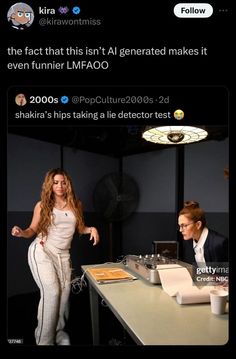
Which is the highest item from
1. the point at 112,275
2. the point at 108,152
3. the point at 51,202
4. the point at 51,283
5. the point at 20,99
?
the point at 20,99

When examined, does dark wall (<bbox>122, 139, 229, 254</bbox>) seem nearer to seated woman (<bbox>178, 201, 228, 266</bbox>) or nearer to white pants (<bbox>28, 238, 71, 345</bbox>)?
seated woman (<bbox>178, 201, 228, 266</bbox>)

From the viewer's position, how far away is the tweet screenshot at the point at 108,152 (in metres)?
0.62

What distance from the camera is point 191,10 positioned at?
621 millimetres

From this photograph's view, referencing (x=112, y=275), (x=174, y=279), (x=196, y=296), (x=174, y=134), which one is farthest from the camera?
(x=112, y=275)

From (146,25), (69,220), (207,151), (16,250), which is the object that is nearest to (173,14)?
(146,25)

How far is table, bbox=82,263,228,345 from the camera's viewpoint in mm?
631

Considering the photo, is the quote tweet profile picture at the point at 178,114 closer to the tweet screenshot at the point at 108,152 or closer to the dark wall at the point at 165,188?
the tweet screenshot at the point at 108,152

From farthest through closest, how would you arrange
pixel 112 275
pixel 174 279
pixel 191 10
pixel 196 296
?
pixel 112 275
pixel 174 279
pixel 196 296
pixel 191 10

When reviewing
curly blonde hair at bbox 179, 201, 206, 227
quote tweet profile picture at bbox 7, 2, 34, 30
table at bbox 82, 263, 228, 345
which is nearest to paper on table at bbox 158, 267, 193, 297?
table at bbox 82, 263, 228, 345

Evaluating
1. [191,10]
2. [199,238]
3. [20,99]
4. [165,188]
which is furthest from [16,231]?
[191,10]

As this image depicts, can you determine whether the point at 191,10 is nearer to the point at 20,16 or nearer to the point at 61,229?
the point at 20,16

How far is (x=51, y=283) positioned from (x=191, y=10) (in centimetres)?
82

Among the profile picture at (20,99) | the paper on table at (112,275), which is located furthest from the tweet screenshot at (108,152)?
the paper on table at (112,275)

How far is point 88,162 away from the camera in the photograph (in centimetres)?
77
